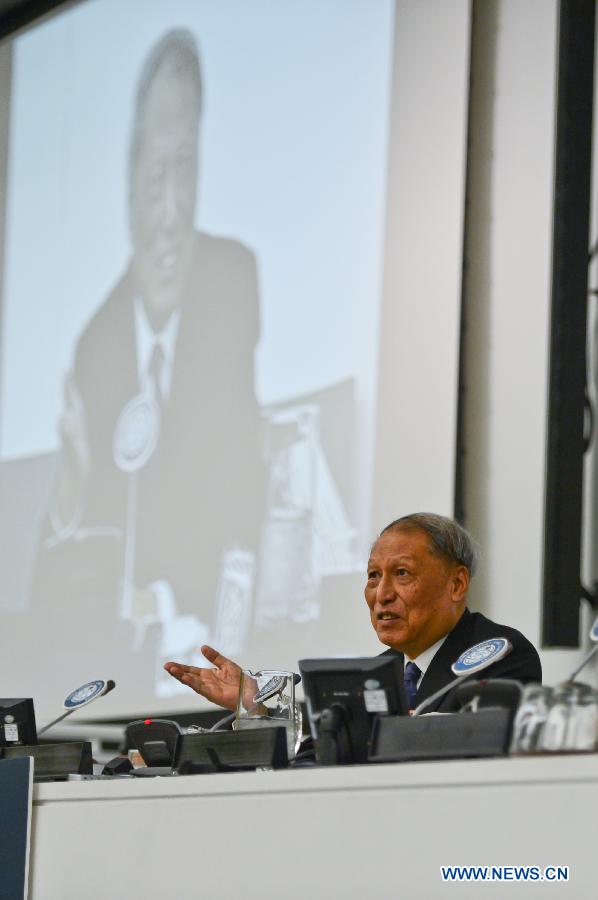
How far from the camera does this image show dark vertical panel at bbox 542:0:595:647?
10.7 ft

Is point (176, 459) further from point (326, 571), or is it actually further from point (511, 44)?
point (511, 44)

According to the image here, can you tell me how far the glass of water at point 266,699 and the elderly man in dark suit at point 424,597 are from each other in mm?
370

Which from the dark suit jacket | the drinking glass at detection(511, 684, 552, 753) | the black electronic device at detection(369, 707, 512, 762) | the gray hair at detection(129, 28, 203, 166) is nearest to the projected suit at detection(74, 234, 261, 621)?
the gray hair at detection(129, 28, 203, 166)

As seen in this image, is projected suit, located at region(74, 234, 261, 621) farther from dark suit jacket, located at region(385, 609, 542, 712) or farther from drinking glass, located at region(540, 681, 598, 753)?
drinking glass, located at region(540, 681, 598, 753)

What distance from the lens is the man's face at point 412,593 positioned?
2594 mm

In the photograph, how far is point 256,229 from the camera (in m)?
4.55

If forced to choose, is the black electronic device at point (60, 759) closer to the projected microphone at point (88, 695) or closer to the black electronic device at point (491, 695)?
the projected microphone at point (88, 695)

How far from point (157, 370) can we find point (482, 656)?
10.3 feet

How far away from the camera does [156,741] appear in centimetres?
227

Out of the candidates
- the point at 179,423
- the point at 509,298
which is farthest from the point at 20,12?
the point at 509,298

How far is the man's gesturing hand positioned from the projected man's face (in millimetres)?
2564

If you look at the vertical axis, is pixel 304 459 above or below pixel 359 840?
above

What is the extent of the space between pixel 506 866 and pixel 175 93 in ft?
13.0

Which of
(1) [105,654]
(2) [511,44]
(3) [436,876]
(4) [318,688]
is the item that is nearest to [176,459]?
(1) [105,654]
